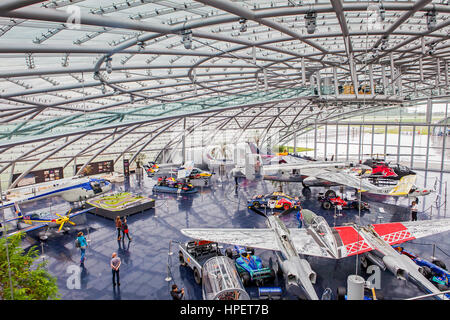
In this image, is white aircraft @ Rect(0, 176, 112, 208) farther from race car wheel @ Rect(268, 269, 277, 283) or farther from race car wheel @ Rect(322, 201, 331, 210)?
race car wheel @ Rect(322, 201, 331, 210)

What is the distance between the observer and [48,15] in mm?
7516

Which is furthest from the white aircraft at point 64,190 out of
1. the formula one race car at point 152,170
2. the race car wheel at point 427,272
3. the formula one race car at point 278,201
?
the race car wheel at point 427,272

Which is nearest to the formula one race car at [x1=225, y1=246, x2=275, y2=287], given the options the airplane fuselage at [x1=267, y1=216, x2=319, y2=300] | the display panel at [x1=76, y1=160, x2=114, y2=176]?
the airplane fuselage at [x1=267, y1=216, x2=319, y2=300]

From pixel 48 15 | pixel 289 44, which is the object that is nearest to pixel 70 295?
pixel 48 15

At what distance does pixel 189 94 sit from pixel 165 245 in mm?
19250

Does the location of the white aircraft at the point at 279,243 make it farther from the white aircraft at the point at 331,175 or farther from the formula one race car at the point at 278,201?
the white aircraft at the point at 331,175

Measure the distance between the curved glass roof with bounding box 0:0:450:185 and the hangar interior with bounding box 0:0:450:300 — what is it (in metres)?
0.08

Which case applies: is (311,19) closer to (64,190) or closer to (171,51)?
→ (171,51)

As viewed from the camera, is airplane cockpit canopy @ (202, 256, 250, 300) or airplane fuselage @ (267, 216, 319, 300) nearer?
airplane cockpit canopy @ (202, 256, 250, 300)

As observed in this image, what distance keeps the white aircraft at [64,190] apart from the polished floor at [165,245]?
1.70m

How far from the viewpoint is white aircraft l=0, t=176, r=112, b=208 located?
21.8m

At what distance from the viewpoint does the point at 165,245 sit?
15.9 metres

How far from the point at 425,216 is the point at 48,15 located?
2401 cm
